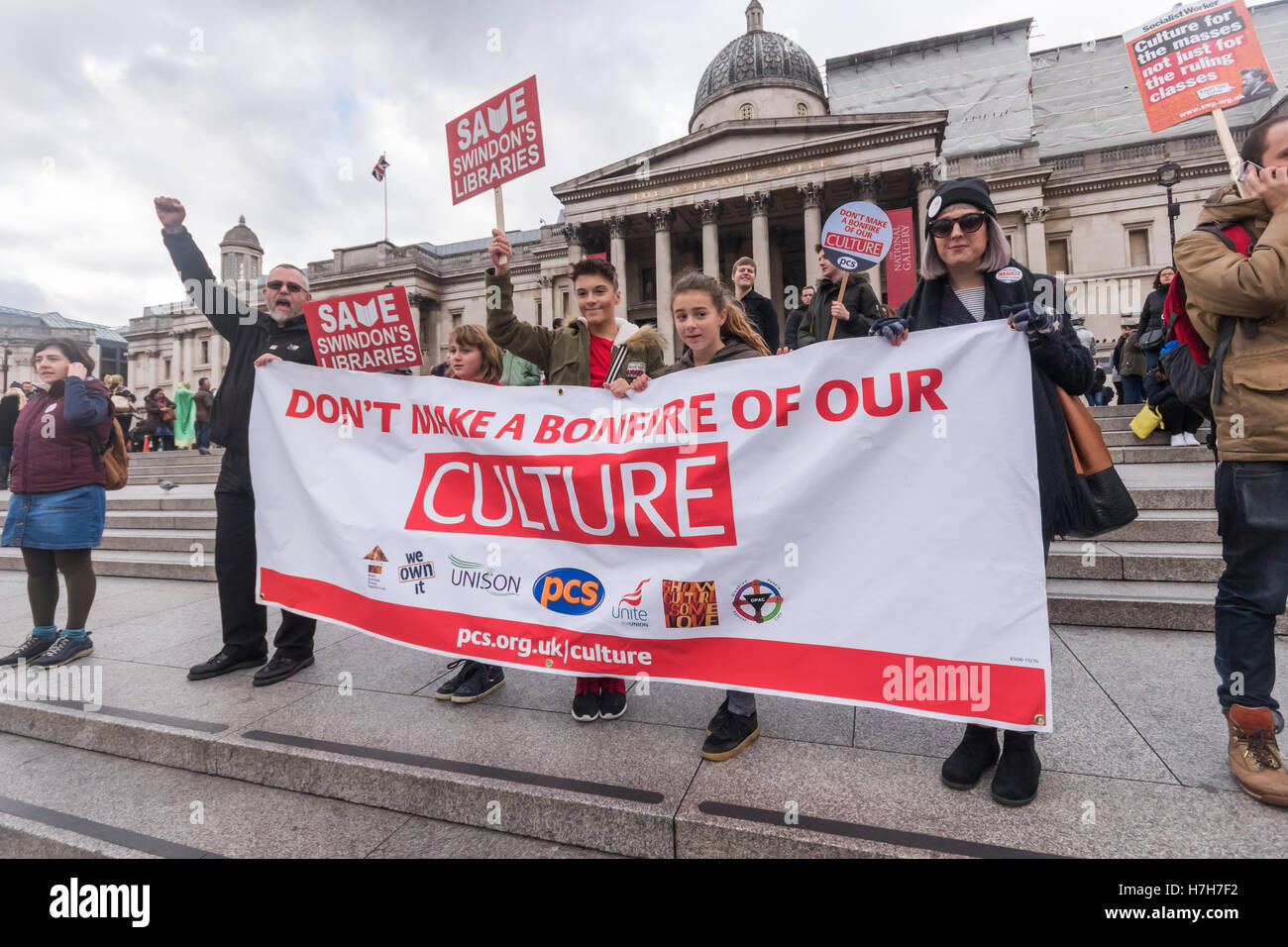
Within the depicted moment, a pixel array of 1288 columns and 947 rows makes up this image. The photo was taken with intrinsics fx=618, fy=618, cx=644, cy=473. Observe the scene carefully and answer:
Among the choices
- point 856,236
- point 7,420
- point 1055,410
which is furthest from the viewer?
point 7,420

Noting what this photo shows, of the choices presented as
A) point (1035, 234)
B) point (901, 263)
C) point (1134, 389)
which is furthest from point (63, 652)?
point (1035, 234)

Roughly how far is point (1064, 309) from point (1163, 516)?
4.29m

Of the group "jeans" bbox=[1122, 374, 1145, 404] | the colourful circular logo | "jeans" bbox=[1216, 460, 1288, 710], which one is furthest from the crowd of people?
"jeans" bbox=[1122, 374, 1145, 404]

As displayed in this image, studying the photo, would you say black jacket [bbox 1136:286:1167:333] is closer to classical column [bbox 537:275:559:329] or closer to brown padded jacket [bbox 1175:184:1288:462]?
brown padded jacket [bbox 1175:184:1288:462]

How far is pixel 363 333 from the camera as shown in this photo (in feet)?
12.2

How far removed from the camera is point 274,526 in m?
3.63

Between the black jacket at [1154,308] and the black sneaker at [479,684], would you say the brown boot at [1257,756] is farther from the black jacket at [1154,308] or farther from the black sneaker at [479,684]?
the black jacket at [1154,308]

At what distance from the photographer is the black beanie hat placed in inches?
92.9

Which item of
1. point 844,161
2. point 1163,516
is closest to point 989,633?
point 1163,516

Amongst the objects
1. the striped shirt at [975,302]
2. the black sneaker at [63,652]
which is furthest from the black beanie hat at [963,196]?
the black sneaker at [63,652]

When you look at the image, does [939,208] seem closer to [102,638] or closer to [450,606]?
[450,606]

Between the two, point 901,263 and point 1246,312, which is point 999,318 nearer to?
point 1246,312

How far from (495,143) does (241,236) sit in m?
69.4

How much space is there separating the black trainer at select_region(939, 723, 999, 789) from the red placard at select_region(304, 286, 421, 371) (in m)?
3.36
